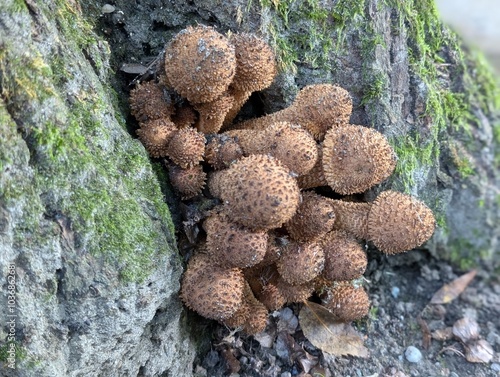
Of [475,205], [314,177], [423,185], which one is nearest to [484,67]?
[475,205]

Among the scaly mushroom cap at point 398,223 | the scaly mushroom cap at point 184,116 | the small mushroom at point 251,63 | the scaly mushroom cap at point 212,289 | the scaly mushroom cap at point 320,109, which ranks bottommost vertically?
the scaly mushroom cap at point 212,289

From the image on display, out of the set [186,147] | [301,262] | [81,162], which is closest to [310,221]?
[301,262]

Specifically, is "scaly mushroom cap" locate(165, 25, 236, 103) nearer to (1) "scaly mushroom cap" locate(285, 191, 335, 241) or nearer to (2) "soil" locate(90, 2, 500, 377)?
(2) "soil" locate(90, 2, 500, 377)

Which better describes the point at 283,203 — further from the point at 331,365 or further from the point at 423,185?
the point at 423,185

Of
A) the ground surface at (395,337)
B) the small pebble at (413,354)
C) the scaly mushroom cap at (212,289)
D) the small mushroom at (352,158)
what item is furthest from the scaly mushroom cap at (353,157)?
the small pebble at (413,354)

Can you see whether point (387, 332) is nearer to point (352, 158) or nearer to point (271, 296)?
point (271, 296)

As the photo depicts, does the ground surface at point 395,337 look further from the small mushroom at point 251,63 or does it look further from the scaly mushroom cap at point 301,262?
the small mushroom at point 251,63

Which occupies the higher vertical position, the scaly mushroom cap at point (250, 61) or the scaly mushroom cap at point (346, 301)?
the scaly mushroom cap at point (250, 61)

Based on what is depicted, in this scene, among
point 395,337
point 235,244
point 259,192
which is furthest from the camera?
point 395,337
